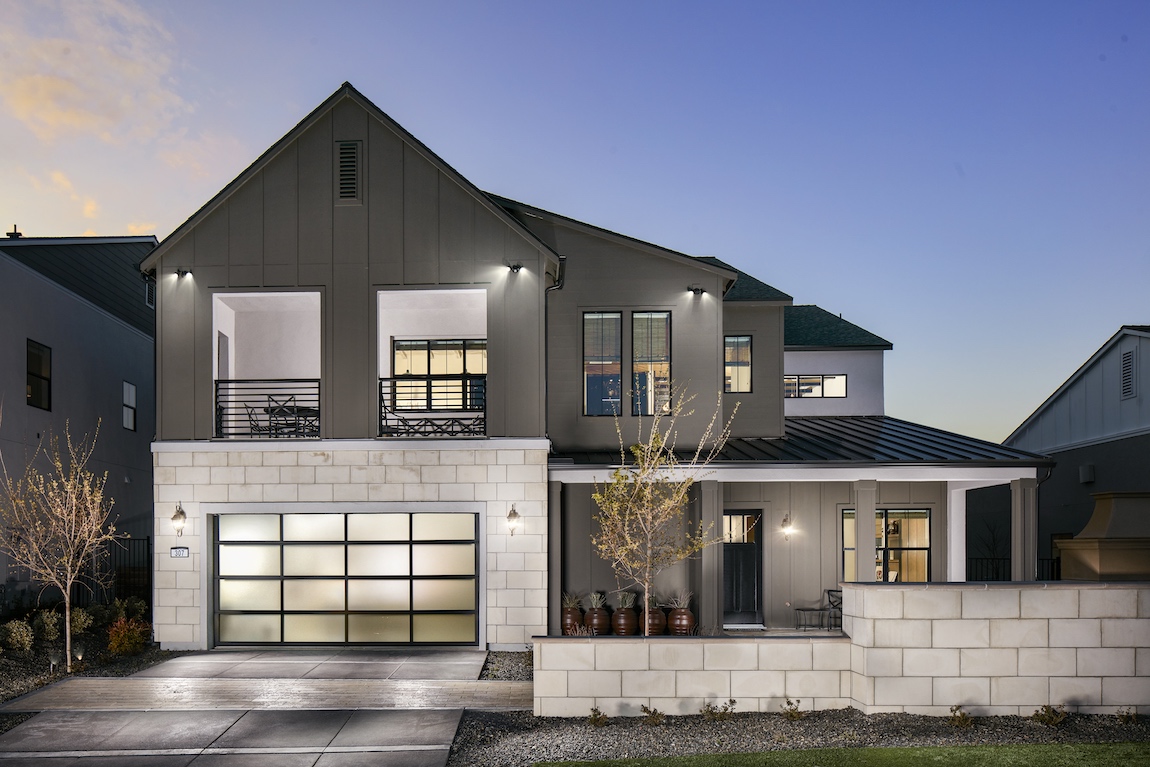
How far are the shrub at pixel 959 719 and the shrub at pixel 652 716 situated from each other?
3383 mm

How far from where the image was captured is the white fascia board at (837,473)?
14.4 metres

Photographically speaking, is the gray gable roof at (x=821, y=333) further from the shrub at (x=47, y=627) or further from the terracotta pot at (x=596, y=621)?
the shrub at (x=47, y=627)

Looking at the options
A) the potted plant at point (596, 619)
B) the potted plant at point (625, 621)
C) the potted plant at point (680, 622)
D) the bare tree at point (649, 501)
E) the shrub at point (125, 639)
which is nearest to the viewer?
the bare tree at point (649, 501)

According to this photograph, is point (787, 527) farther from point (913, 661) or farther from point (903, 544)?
point (913, 661)

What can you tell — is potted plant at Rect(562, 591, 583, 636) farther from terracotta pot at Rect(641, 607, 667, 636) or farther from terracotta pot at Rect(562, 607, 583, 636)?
terracotta pot at Rect(641, 607, 667, 636)

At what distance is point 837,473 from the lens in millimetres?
14516

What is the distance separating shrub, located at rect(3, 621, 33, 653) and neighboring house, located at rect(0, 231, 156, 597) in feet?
12.3

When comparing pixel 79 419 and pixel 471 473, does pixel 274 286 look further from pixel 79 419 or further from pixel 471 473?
pixel 79 419

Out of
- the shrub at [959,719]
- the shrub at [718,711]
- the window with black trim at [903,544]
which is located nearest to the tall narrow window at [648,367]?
the window with black trim at [903,544]

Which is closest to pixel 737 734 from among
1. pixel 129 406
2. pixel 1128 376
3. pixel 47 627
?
pixel 47 627

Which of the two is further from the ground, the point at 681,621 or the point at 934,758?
the point at 934,758

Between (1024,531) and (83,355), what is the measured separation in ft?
70.0

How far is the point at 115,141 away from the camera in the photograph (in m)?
21.5

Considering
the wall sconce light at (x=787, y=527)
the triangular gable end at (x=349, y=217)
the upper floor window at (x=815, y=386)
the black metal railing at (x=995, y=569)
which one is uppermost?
the triangular gable end at (x=349, y=217)
